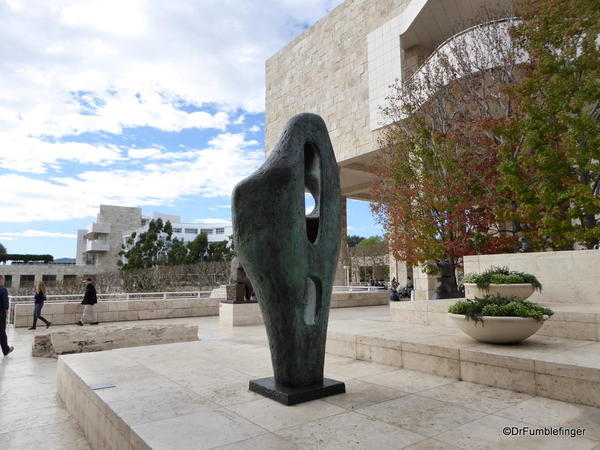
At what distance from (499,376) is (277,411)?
2586mm

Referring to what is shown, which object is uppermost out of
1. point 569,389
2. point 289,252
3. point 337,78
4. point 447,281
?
point 337,78

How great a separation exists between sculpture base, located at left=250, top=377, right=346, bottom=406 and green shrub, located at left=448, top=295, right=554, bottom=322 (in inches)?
81.6

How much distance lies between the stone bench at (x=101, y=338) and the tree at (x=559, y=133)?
9.41 m

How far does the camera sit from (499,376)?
4711mm

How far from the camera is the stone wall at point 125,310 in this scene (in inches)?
568

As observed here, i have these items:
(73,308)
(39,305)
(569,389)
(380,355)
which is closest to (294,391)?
(380,355)

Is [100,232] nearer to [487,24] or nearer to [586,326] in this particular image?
[487,24]

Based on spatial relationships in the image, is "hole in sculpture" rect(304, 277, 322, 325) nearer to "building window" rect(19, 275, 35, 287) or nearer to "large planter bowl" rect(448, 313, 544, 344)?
"large planter bowl" rect(448, 313, 544, 344)

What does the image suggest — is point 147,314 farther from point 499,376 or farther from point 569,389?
point 569,389

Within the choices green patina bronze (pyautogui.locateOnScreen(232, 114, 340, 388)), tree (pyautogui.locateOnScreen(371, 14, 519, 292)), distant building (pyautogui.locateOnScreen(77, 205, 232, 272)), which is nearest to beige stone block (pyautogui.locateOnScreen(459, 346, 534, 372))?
green patina bronze (pyautogui.locateOnScreen(232, 114, 340, 388))

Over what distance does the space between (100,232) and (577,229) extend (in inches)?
2675

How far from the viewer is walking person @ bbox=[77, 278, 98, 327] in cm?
1369

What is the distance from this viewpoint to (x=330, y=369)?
A: 227 inches

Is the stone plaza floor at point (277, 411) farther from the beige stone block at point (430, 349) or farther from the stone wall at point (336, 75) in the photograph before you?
the stone wall at point (336, 75)
